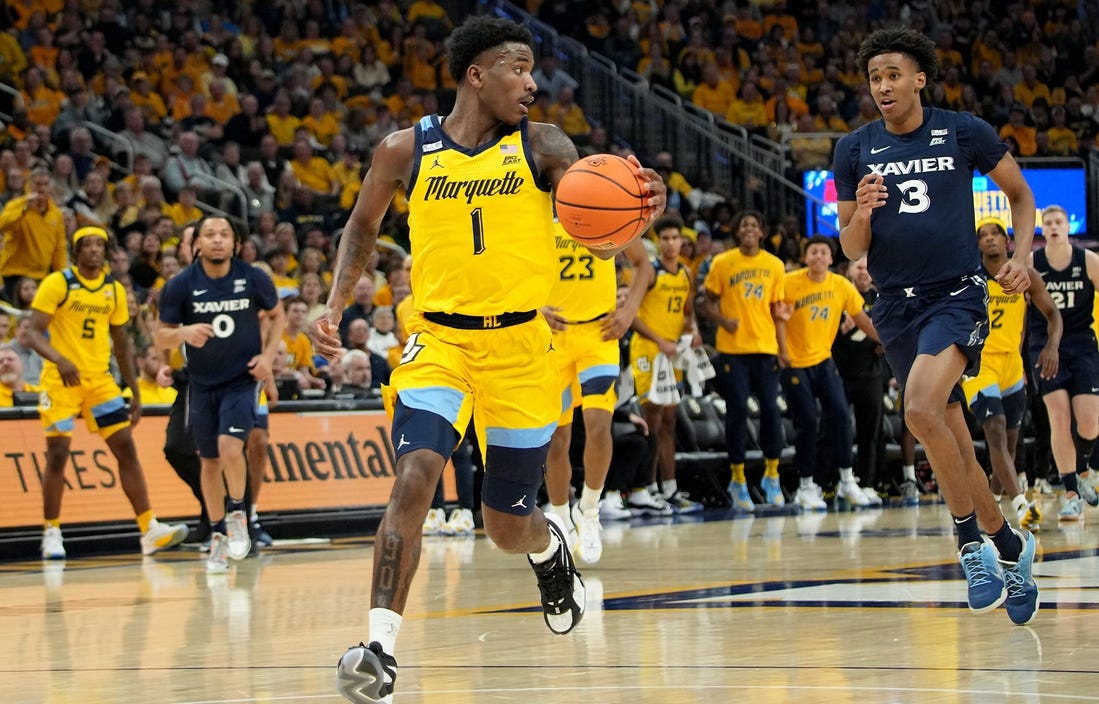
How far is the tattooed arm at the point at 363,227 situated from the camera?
5.79 m

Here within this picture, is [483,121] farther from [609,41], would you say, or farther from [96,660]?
[609,41]

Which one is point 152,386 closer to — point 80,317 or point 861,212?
point 80,317

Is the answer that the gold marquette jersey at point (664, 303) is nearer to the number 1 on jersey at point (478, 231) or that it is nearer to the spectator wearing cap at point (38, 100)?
the spectator wearing cap at point (38, 100)

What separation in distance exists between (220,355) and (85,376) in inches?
64.4

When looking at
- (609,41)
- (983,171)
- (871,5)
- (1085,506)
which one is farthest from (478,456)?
(871,5)

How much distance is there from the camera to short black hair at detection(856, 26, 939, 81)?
281 inches

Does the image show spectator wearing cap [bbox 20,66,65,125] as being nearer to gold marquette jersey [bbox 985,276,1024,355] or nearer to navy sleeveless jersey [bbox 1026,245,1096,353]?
gold marquette jersey [bbox 985,276,1024,355]

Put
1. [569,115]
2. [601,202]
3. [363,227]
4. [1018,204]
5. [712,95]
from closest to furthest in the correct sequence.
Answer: [601,202] < [363,227] < [1018,204] < [569,115] < [712,95]

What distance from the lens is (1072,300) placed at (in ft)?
41.3

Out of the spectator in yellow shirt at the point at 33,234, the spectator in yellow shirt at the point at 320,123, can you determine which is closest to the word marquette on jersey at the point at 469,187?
the spectator in yellow shirt at the point at 33,234

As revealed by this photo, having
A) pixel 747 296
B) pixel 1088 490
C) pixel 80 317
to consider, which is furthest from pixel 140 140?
pixel 1088 490

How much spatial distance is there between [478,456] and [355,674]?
33.6ft

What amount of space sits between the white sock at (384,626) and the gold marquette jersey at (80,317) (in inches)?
311

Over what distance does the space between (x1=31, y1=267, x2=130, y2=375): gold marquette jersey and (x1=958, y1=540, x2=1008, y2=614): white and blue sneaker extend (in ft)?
25.1
